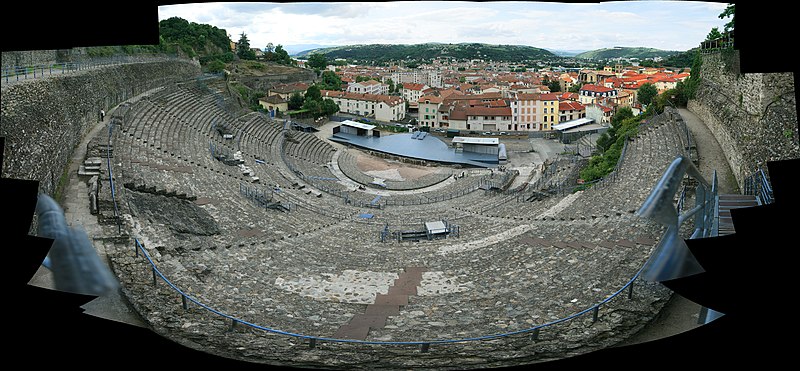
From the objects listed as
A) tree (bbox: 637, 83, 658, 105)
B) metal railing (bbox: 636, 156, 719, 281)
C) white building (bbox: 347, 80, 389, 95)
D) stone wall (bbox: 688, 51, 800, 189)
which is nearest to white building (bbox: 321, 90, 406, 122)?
white building (bbox: 347, 80, 389, 95)

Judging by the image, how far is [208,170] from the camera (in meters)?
16.1

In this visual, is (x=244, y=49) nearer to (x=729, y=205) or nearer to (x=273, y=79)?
(x=273, y=79)

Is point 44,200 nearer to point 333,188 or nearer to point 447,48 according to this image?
point 333,188

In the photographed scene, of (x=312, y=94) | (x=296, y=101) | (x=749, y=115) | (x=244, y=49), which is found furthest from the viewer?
(x=244, y=49)

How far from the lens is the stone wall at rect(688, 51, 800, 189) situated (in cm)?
679

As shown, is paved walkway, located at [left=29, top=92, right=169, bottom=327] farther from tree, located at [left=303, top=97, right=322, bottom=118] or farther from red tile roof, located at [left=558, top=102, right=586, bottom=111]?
red tile roof, located at [left=558, top=102, right=586, bottom=111]

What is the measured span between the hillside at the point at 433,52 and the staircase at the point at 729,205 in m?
149

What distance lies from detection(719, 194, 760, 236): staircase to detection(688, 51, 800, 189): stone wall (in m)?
0.58

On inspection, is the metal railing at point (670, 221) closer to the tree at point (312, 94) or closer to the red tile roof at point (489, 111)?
the red tile roof at point (489, 111)

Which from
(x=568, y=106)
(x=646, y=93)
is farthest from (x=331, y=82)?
(x=646, y=93)

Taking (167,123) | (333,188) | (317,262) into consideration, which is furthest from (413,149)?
(317,262)

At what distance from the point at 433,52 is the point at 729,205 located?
177 meters

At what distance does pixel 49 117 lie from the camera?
9.95 m

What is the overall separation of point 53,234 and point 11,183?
42 cm
